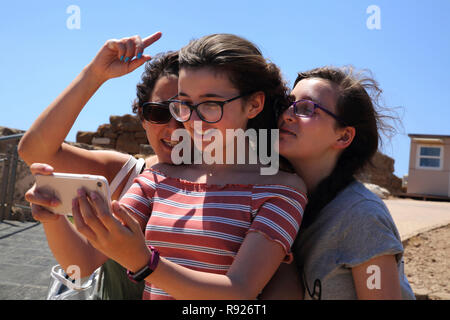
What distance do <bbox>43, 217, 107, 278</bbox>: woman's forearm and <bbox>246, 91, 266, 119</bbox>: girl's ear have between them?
2.71 feet

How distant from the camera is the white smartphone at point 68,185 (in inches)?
45.3

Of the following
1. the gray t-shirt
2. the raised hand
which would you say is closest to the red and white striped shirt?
the gray t-shirt

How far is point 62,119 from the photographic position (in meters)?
1.83

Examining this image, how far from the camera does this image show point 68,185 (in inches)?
47.3

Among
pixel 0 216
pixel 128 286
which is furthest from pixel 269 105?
pixel 0 216

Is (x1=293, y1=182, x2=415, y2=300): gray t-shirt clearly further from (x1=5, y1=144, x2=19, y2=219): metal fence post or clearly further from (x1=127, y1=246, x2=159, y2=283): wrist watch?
(x1=5, y1=144, x2=19, y2=219): metal fence post

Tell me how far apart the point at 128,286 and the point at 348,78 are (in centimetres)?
167

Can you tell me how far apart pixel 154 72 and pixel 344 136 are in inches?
41.4

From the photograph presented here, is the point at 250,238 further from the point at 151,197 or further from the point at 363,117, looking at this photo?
Answer: the point at 363,117

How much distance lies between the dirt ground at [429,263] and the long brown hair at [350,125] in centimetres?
338

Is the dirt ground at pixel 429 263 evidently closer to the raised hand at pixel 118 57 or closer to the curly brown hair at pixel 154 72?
the curly brown hair at pixel 154 72

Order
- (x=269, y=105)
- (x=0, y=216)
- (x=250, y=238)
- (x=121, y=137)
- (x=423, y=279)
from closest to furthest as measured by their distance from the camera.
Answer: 1. (x=250, y=238)
2. (x=269, y=105)
3. (x=423, y=279)
4. (x=0, y=216)
5. (x=121, y=137)
